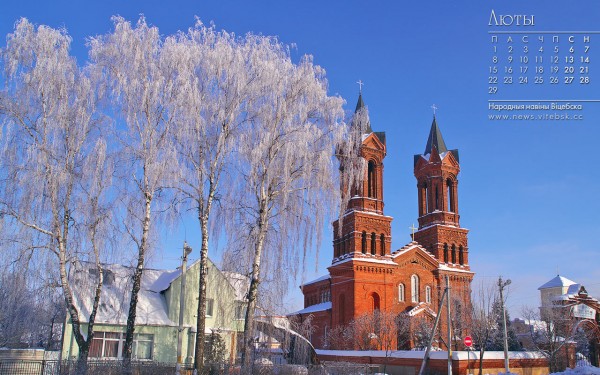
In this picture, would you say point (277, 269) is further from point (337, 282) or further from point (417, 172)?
point (417, 172)

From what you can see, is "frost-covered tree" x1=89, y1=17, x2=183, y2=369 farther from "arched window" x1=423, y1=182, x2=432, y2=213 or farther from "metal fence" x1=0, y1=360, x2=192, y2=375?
"arched window" x1=423, y1=182, x2=432, y2=213

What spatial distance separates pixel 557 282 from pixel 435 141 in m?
20.0

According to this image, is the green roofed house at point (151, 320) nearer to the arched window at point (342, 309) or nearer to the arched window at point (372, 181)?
the arched window at point (342, 309)

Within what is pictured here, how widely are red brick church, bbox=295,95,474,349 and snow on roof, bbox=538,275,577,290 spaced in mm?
9680

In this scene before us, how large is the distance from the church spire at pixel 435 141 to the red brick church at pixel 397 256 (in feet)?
0.39

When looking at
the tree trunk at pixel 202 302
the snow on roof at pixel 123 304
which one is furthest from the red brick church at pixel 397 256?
the tree trunk at pixel 202 302

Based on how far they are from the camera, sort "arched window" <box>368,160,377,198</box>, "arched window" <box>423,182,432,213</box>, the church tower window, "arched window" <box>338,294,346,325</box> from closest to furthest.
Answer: the church tower window → "arched window" <box>338,294,346,325</box> → "arched window" <box>368,160,377,198</box> → "arched window" <box>423,182,432,213</box>

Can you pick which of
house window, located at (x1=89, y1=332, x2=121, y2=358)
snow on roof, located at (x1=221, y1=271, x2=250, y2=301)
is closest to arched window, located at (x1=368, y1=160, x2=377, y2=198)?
house window, located at (x1=89, y1=332, x2=121, y2=358)

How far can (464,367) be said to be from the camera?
32.0m

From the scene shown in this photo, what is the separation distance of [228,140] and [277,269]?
529 centimetres

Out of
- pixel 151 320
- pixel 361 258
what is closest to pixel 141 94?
pixel 151 320

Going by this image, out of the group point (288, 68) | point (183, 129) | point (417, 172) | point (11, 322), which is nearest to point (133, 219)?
point (183, 129)

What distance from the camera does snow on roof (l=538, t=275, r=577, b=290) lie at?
185 feet

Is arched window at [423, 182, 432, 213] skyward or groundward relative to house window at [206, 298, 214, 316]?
skyward
